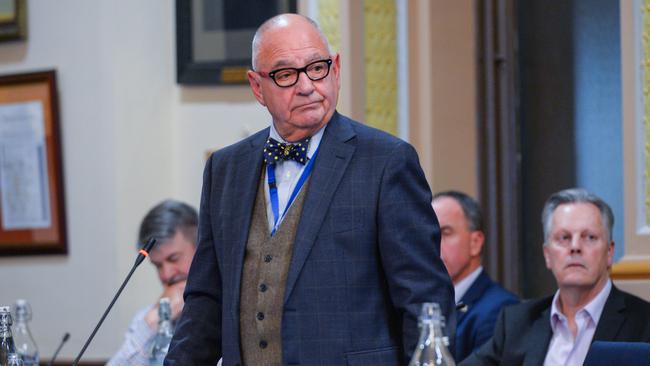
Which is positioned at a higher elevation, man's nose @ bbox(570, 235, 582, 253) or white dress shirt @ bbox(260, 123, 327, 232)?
white dress shirt @ bbox(260, 123, 327, 232)

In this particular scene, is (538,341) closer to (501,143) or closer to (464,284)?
(464,284)

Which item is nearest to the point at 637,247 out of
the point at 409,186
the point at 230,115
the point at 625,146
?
the point at 625,146

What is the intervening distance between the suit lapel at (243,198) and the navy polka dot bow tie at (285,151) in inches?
1.7

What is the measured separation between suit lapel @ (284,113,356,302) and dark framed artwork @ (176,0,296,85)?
128 inches

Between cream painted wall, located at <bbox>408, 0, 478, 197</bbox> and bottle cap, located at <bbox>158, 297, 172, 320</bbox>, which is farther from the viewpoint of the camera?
cream painted wall, located at <bbox>408, 0, 478, 197</bbox>

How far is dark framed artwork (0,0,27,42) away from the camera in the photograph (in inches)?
231

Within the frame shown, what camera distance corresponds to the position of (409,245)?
2.35 metres

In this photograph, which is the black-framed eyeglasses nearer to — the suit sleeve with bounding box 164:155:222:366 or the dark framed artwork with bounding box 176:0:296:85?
the suit sleeve with bounding box 164:155:222:366

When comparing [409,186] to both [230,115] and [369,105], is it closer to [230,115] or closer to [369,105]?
[369,105]

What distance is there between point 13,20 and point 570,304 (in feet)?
11.3

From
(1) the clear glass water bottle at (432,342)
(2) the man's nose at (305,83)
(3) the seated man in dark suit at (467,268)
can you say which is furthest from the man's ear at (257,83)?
(3) the seated man in dark suit at (467,268)

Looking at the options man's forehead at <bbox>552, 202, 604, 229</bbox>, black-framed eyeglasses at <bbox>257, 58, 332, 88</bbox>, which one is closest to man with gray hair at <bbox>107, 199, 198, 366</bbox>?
man's forehead at <bbox>552, 202, 604, 229</bbox>

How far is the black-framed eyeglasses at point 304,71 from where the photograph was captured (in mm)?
2432

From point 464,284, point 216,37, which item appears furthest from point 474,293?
point 216,37
